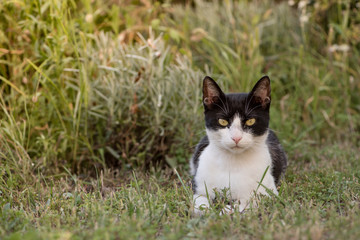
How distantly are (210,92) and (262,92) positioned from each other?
1.04ft

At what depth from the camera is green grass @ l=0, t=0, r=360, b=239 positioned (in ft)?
6.75

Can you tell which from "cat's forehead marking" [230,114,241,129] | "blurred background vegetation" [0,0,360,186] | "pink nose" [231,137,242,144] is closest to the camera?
"pink nose" [231,137,242,144]

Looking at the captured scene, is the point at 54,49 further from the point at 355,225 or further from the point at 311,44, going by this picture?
the point at 311,44

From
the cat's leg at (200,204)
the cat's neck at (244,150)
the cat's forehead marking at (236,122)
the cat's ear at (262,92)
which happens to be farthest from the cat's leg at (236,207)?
the cat's ear at (262,92)

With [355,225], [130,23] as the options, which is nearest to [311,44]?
[130,23]

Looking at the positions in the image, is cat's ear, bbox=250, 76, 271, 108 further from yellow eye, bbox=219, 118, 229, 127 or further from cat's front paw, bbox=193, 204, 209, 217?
cat's front paw, bbox=193, 204, 209, 217

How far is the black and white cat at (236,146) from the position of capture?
2.43 meters

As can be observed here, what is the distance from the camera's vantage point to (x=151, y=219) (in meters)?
2.07

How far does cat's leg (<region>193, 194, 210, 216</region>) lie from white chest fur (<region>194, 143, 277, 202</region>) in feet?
0.17

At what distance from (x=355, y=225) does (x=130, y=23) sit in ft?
9.26

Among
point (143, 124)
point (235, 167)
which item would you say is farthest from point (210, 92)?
point (143, 124)

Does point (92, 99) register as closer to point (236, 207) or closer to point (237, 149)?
point (237, 149)

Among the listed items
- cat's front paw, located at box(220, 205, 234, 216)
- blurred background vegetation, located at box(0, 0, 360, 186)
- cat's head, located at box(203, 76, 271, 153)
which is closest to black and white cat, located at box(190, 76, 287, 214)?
cat's head, located at box(203, 76, 271, 153)

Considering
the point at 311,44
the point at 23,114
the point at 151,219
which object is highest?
the point at 311,44
